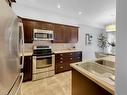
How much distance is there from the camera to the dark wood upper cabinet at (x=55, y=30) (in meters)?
3.56

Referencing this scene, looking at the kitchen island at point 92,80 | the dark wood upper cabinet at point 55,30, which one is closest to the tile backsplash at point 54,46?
the dark wood upper cabinet at point 55,30

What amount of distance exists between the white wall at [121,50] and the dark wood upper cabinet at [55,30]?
131 inches

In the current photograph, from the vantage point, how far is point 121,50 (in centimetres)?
67

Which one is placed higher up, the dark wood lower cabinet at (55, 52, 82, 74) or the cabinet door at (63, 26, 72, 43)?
the cabinet door at (63, 26, 72, 43)

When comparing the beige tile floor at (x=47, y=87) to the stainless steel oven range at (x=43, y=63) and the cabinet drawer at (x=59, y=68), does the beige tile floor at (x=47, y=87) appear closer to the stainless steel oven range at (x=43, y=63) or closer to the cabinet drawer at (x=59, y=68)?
the stainless steel oven range at (x=43, y=63)

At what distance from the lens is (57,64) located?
4184mm

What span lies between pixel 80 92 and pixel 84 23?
491 centimetres

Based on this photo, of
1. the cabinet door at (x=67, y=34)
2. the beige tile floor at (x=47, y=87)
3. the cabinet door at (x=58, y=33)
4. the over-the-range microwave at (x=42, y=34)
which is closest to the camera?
the beige tile floor at (x=47, y=87)

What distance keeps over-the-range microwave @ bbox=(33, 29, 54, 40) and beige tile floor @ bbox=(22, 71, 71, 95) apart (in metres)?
1.56

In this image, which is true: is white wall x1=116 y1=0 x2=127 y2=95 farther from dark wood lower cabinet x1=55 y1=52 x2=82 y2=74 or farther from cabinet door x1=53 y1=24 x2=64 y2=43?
cabinet door x1=53 y1=24 x2=64 y2=43

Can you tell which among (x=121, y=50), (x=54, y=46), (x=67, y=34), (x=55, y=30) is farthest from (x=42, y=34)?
(x=121, y=50)

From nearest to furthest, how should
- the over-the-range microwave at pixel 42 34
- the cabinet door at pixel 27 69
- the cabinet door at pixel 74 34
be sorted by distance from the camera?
1. the cabinet door at pixel 27 69
2. the over-the-range microwave at pixel 42 34
3. the cabinet door at pixel 74 34

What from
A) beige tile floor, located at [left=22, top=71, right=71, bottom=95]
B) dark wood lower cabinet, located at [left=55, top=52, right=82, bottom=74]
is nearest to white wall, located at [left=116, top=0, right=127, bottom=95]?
beige tile floor, located at [left=22, top=71, right=71, bottom=95]

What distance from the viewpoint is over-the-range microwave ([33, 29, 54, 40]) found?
3.70 meters
